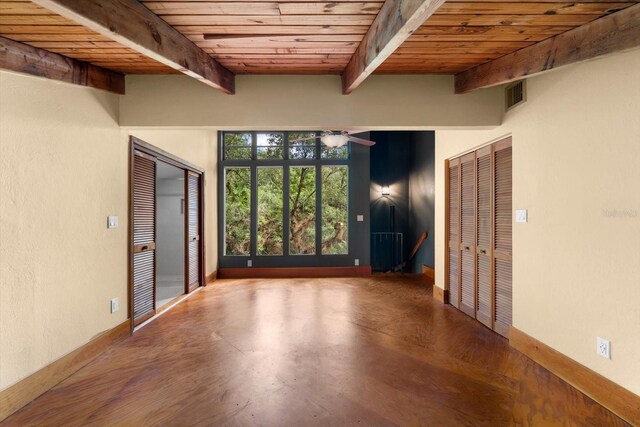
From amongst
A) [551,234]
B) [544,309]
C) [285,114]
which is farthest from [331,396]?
[285,114]

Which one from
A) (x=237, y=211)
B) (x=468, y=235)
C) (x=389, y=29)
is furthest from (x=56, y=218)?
(x=237, y=211)

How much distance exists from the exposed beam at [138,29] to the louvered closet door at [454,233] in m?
3.49

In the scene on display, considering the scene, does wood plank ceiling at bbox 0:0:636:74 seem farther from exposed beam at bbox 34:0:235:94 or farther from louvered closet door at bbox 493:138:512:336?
louvered closet door at bbox 493:138:512:336

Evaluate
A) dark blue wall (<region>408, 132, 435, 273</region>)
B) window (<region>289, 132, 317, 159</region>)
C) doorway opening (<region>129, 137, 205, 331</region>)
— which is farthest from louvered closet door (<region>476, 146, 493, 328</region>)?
window (<region>289, 132, 317, 159</region>)

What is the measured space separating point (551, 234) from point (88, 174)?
4.00 meters

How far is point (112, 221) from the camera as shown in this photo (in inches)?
135

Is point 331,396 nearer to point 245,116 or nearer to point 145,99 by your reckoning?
point 245,116

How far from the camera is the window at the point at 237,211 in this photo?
7.52 m

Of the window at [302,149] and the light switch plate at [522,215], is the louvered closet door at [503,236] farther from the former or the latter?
the window at [302,149]

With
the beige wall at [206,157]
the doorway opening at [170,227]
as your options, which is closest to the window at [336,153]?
the beige wall at [206,157]

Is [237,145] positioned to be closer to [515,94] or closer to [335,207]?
[335,207]

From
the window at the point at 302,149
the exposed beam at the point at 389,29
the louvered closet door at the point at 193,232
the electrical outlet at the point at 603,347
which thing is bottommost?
the electrical outlet at the point at 603,347

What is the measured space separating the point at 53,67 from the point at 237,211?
506 cm

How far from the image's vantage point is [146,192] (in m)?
4.23
